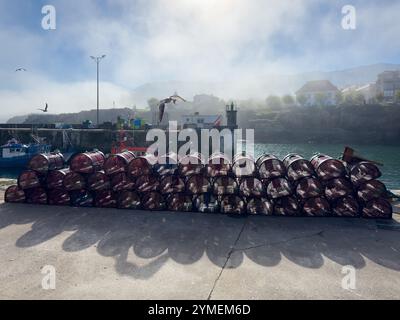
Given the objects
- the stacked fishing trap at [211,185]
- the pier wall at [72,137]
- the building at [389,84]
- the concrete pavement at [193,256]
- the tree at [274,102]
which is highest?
the building at [389,84]

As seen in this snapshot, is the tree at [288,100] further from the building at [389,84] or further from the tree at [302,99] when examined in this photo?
the building at [389,84]

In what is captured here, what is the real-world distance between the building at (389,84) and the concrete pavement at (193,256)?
129 metres

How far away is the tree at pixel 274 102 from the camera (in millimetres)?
113600

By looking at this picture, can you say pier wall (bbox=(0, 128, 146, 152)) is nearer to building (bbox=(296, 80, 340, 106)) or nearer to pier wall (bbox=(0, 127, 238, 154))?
pier wall (bbox=(0, 127, 238, 154))

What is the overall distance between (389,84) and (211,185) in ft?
454

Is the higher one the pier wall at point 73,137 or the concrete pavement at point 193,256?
the pier wall at point 73,137

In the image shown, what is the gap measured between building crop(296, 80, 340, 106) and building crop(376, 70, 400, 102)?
19.3m

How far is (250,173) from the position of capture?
36.8 ft

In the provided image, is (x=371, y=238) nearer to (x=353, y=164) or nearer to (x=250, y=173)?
(x=353, y=164)

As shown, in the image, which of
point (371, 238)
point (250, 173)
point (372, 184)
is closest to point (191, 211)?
point (250, 173)

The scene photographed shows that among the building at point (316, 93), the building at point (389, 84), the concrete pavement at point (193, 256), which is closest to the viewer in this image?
the concrete pavement at point (193, 256)

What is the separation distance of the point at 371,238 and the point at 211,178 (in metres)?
6.11

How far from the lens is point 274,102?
375 ft

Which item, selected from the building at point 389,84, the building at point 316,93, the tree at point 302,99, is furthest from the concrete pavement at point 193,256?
the building at point 389,84
